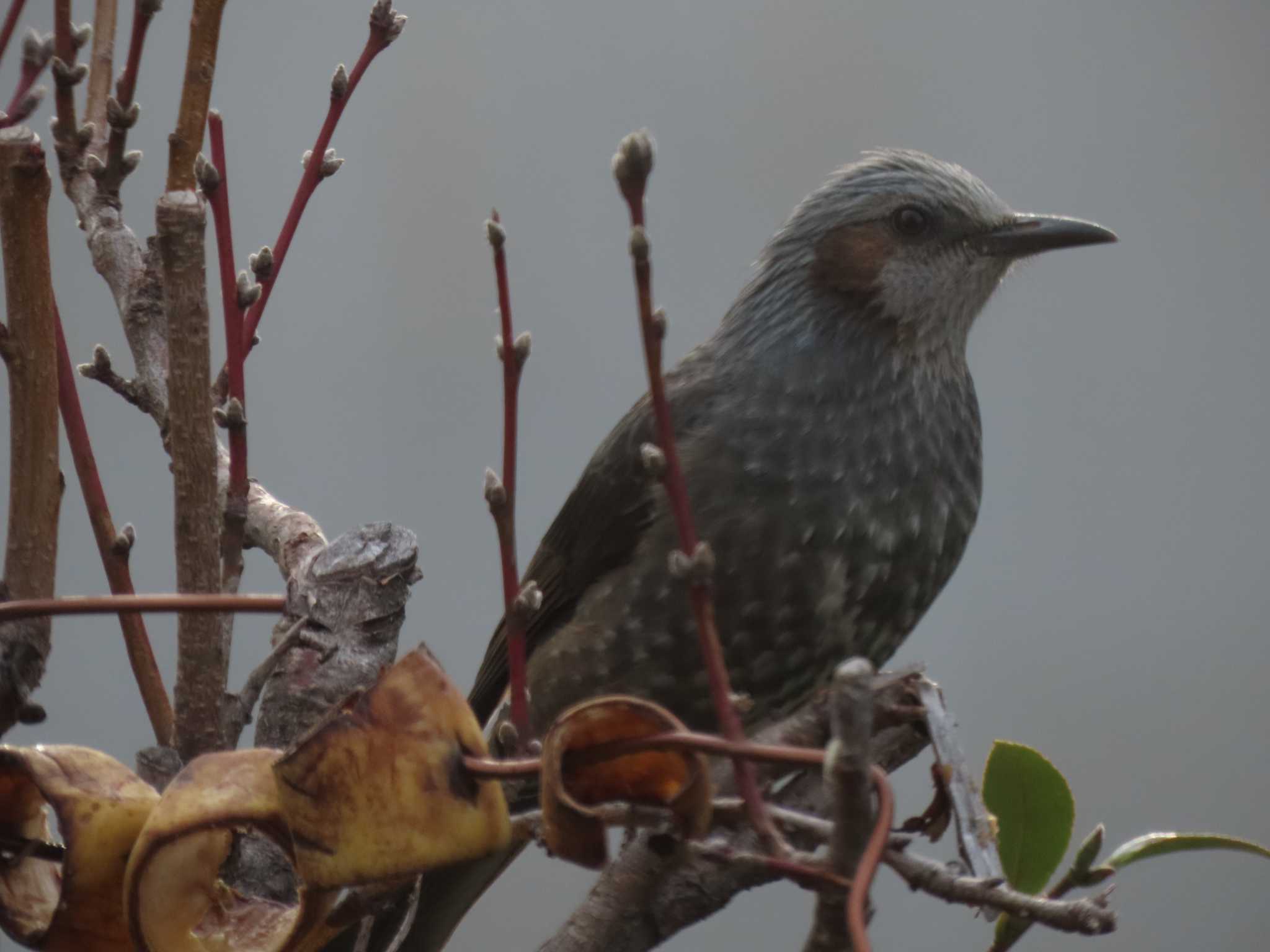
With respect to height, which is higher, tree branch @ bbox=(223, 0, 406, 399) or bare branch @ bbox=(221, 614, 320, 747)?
tree branch @ bbox=(223, 0, 406, 399)

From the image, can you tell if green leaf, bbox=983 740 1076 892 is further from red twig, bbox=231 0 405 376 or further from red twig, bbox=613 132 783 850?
red twig, bbox=231 0 405 376

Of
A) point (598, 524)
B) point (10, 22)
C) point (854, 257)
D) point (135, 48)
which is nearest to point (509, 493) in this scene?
point (135, 48)

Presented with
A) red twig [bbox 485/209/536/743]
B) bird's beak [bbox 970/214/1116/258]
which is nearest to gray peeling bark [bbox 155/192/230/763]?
red twig [bbox 485/209/536/743]

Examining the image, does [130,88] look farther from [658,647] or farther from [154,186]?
[154,186]

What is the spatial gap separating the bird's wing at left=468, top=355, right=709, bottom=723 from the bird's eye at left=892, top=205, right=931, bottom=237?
354 millimetres

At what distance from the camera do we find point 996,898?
0.65 metres

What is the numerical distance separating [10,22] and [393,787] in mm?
765

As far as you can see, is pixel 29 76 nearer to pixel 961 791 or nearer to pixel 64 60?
pixel 64 60

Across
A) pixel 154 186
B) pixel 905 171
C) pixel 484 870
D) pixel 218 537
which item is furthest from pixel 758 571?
pixel 154 186

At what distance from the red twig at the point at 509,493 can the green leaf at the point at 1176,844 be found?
1.41 feet

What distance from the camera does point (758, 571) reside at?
1812 millimetres

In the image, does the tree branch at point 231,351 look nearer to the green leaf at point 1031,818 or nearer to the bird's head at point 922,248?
the green leaf at point 1031,818

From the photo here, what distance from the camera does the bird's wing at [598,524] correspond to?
6.56ft

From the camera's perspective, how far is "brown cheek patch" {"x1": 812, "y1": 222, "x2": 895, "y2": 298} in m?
2.09
